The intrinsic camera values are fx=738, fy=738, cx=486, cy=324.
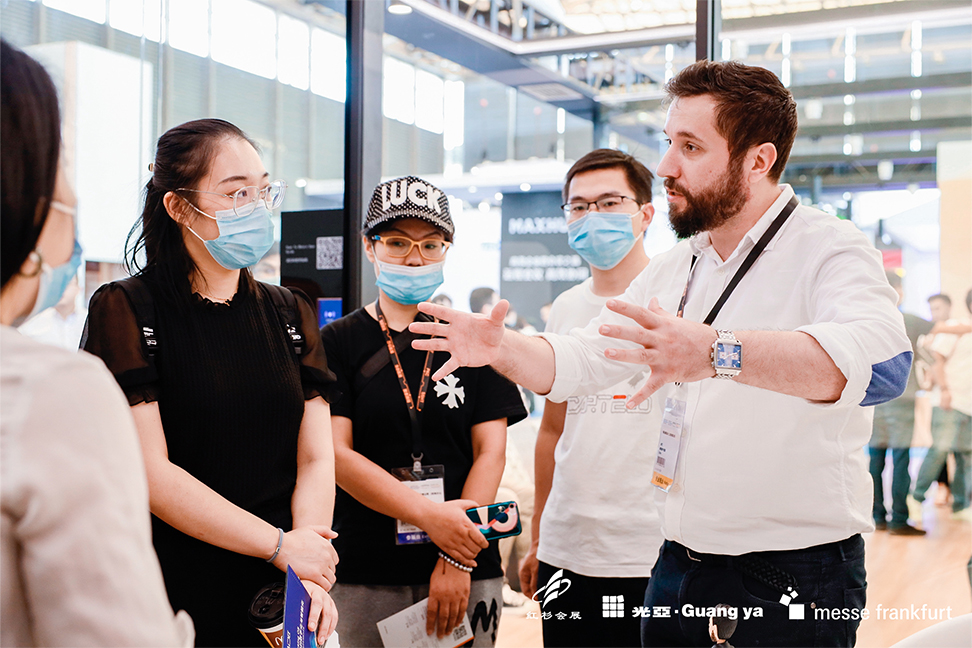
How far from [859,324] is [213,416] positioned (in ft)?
4.26

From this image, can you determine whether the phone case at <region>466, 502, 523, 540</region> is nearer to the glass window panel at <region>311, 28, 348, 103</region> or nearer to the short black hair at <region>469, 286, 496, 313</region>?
the short black hair at <region>469, 286, 496, 313</region>

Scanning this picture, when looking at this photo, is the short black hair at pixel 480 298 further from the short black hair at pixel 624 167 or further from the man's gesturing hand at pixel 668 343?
the man's gesturing hand at pixel 668 343

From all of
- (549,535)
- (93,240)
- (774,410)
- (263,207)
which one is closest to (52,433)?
(263,207)

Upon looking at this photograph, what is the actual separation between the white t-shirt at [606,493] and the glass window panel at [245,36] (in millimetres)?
2278

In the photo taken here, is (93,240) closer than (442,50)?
Yes

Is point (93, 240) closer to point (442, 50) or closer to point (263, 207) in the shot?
point (263, 207)

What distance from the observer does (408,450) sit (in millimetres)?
2064

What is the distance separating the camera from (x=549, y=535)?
2.24 metres

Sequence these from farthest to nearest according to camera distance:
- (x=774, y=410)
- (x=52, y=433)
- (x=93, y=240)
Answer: (x=93, y=240)
(x=774, y=410)
(x=52, y=433)

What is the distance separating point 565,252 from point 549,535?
205 centimetres

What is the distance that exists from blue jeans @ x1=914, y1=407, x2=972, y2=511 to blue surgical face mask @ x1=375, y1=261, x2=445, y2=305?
3.08 metres

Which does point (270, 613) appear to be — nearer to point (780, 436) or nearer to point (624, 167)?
point (780, 436)

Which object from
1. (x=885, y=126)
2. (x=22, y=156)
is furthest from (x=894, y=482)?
(x=22, y=156)

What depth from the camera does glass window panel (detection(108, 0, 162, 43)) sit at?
9.85 ft
